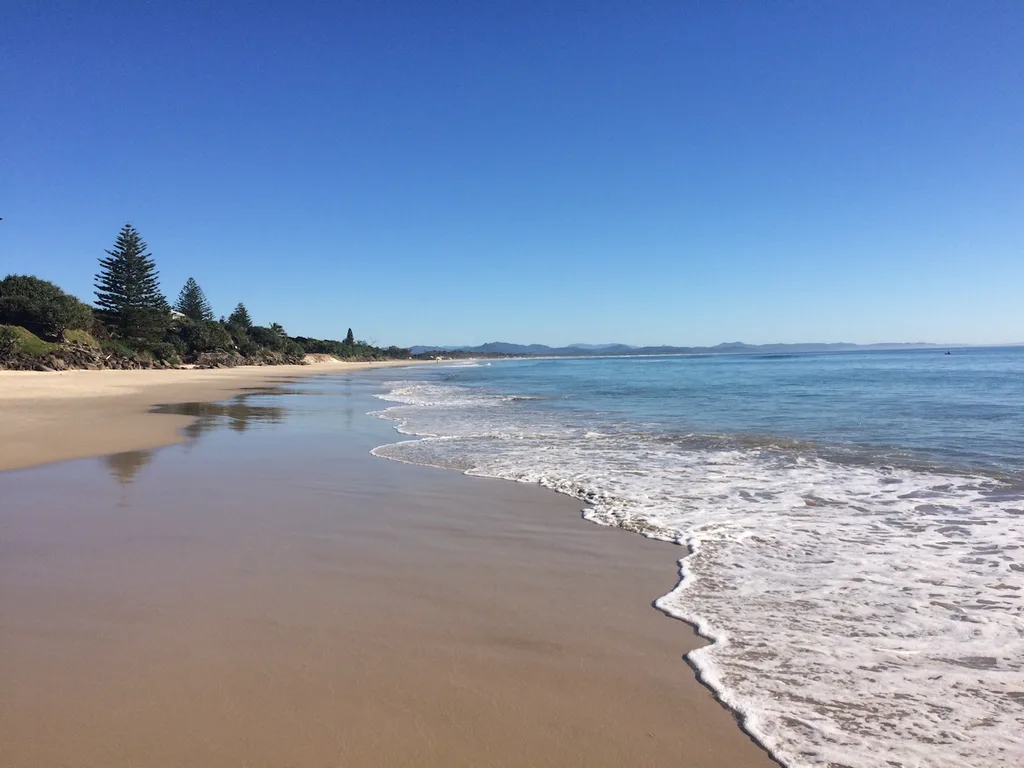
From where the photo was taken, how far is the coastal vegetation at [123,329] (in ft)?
107

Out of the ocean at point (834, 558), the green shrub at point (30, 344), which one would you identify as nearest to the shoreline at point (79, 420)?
the ocean at point (834, 558)

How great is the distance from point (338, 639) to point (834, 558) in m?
3.76

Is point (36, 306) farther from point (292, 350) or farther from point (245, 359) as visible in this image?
point (292, 350)

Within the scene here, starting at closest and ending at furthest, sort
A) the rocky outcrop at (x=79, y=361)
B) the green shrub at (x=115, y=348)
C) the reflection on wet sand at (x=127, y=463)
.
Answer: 1. the reflection on wet sand at (x=127, y=463)
2. the rocky outcrop at (x=79, y=361)
3. the green shrub at (x=115, y=348)

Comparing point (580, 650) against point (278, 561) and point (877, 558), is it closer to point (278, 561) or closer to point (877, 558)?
point (278, 561)

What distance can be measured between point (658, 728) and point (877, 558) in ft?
10.3

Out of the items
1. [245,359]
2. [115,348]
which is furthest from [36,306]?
[245,359]

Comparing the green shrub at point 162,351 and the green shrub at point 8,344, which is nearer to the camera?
the green shrub at point 8,344

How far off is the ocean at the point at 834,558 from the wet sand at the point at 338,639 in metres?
0.34

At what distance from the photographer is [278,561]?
435 centimetres

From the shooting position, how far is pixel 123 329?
47.1 meters

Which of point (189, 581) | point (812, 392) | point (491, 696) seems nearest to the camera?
point (491, 696)

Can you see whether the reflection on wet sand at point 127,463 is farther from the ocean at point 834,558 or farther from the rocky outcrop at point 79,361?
the rocky outcrop at point 79,361

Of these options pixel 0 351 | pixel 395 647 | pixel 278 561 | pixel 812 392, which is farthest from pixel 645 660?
pixel 0 351
